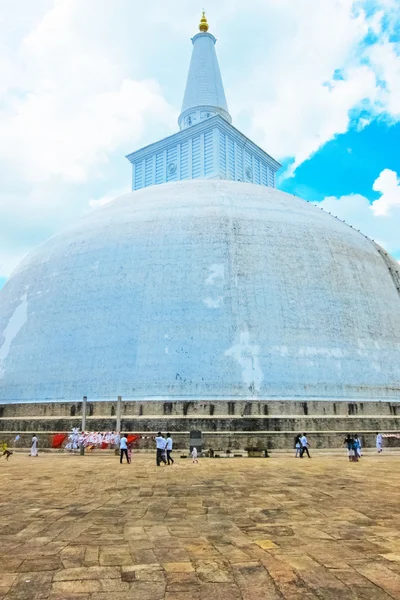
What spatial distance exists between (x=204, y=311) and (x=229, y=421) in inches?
144

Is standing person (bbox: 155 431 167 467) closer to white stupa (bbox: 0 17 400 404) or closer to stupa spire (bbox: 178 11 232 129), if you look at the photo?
white stupa (bbox: 0 17 400 404)

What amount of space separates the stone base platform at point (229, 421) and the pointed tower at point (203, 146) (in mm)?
20181

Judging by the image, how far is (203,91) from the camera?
35.8 metres

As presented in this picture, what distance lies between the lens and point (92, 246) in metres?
19.2

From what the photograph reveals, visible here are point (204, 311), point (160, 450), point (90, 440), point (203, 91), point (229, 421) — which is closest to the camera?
point (160, 450)

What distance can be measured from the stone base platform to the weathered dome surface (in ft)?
1.41

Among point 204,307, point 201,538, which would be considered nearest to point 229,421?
point 204,307

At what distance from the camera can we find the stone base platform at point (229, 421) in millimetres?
14891

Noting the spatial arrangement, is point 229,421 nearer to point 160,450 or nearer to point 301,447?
point 301,447

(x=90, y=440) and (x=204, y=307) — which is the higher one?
(x=204, y=307)

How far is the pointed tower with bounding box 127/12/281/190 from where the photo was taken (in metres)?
33.7

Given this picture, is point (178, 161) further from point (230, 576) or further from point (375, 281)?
point (230, 576)

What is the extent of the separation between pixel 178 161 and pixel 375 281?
19.7m

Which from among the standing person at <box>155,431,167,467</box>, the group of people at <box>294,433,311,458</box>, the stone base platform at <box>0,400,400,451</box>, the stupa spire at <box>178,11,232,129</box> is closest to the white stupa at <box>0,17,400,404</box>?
the stone base platform at <box>0,400,400,451</box>
